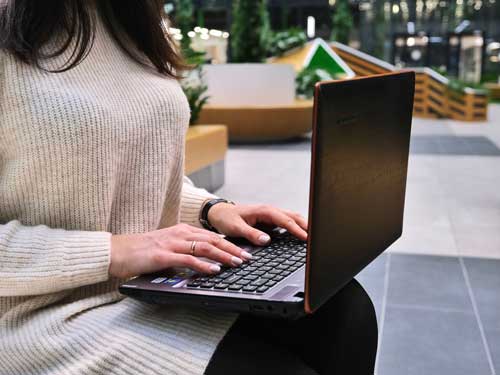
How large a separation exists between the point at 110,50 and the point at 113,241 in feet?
1.11

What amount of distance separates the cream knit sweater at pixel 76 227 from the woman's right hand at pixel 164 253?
2cm

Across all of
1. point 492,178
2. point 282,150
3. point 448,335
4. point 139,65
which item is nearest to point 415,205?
point 492,178

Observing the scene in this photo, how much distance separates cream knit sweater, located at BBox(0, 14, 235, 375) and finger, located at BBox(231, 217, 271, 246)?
0.17m

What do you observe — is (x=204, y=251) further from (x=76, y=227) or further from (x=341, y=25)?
(x=341, y=25)

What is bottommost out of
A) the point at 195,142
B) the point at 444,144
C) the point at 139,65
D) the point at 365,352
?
the point at 444,144

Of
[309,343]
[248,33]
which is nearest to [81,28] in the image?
[309,343]

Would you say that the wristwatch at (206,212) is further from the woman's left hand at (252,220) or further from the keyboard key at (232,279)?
the keyboard key at (232,279)

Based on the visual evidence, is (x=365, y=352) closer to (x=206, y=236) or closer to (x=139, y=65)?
(x=206, y=236)

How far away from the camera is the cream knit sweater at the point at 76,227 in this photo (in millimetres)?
828

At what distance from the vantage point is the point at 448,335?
8.17 ft

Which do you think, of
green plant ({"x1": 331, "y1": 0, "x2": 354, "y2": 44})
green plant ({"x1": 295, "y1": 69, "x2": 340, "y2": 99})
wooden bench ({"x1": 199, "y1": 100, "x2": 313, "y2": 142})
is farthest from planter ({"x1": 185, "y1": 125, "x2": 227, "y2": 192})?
green plant ({"x1": 331, "y1": 0, "x2": 354, "y2": 44})

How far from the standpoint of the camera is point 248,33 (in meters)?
9.71

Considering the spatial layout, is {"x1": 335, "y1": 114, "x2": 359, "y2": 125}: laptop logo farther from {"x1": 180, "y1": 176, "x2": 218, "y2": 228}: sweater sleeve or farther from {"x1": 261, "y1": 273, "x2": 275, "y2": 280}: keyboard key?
{"x1": 180, "y1": 176, "x2": 218, "y2": 228}: sweater sleeve

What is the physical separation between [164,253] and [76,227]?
6.2 inches
